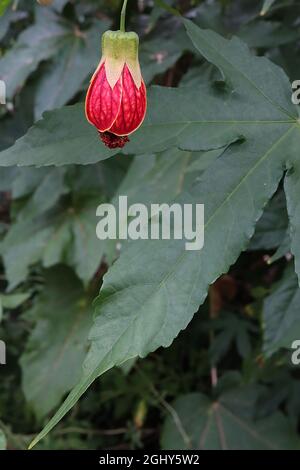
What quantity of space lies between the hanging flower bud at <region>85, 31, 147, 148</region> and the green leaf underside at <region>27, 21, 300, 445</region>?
0.04 m

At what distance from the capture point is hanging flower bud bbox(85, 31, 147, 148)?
0.55 m

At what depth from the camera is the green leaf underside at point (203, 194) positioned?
525 millimetres

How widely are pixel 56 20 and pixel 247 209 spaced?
2.31 ft

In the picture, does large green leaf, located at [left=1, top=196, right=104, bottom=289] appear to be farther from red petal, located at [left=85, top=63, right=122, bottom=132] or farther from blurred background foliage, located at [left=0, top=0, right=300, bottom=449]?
red petal, located at [left=85, top=63, right=122, bottom=132]

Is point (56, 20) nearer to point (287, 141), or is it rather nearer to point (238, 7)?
point (238, 7)

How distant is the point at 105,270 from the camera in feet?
4.46

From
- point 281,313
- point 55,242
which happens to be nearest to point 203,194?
point 281,313

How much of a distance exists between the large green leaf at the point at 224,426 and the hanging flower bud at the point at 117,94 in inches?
35.0

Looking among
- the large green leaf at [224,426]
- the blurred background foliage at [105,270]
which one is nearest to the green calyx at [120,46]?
Result: the blurred background foliage at [105,270]

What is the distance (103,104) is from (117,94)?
17mm

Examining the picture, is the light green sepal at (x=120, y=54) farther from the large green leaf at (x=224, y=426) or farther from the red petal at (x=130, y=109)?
the large green leaf at (x=224, y=426)

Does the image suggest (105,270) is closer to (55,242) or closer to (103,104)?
(55,242)

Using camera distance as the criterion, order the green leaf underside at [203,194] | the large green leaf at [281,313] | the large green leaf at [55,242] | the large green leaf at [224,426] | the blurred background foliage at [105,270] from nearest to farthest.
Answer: the green leaf underside at [203,194] < the large green leaf at [281,313] < the blurred background foliage at [105,270] < the large green leaf at [55,242] < the large green leaf at [224,426]

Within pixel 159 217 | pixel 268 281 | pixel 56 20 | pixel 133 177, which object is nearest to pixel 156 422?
pixel 268 281
